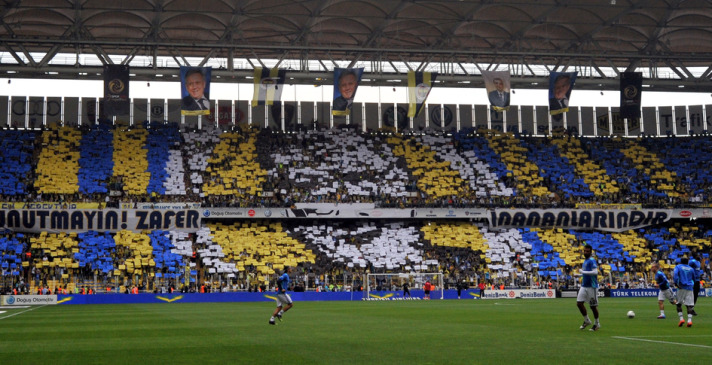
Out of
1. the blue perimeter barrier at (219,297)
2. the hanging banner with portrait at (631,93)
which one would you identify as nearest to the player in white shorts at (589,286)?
the blue perimeter barrier at (219,297)

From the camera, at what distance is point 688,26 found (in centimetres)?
5834

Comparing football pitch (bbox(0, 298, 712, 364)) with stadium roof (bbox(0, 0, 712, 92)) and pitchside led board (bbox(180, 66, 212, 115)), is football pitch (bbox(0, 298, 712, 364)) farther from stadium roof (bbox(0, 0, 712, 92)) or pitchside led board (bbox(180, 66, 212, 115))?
stadium roof (bbox(0, 0, 712, 92))

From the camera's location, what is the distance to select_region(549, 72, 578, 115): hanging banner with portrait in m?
52.0

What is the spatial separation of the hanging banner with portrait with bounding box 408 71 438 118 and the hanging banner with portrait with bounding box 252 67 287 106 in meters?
8.00

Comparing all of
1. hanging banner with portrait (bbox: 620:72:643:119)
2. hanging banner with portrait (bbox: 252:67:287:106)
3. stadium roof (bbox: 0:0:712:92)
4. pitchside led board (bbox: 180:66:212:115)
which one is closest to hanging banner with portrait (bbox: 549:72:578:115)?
hanging banner with portrait (bbox: 620:72:643:119)

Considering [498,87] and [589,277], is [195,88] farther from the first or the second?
[589,277]

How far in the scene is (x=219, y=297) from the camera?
47.7 m

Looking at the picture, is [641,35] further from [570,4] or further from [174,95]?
[174,95]

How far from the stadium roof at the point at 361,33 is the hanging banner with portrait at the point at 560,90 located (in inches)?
198

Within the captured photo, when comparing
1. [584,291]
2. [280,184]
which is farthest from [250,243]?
[584,291]

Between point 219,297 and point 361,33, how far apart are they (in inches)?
879

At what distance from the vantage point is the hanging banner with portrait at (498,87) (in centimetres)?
5053

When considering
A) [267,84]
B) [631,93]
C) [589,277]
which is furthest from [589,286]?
[631,93]

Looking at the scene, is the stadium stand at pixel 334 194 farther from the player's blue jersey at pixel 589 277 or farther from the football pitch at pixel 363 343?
the player's blue jersey at pixel 589 277
